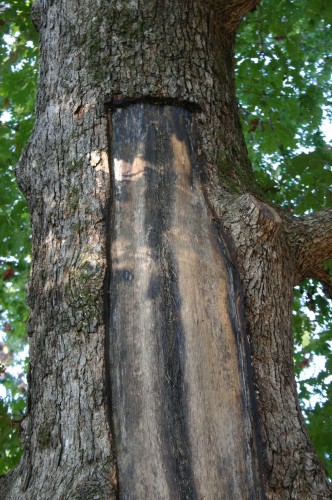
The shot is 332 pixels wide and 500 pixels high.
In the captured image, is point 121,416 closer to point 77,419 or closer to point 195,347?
point 77,419

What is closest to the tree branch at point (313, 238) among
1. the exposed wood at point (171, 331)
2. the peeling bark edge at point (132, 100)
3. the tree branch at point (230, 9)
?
the exposed wood at point (171, 331)

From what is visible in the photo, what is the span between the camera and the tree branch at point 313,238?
2531 millimetres

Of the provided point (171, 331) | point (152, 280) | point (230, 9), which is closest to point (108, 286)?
point (152, 280)

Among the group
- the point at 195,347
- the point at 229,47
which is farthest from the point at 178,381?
the point at 229,47

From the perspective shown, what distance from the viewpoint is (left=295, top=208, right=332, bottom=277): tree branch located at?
2.53 meters

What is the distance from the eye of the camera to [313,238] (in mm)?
2549

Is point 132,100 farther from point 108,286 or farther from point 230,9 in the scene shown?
point 230,9

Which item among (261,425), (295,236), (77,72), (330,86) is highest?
(330,86)

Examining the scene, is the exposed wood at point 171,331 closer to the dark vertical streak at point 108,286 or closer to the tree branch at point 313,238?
the dark vertical streak at point 108,286

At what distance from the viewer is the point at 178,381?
1968 millimetres

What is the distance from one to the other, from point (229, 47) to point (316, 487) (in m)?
2.06

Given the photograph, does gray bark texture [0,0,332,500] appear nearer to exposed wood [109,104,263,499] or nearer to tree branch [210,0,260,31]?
exposed wood [109,104,263,499]

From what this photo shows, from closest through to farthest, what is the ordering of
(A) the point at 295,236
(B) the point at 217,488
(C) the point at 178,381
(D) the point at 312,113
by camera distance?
(B) the point at 217,488, (C) the point at 178,381, (A) the point at 295,236, (D) the point at 312,113

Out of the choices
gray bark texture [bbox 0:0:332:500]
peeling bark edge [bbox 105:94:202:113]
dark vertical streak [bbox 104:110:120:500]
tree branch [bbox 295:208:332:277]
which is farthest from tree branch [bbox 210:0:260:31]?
tree branch [bbox 295:208:332:277]
